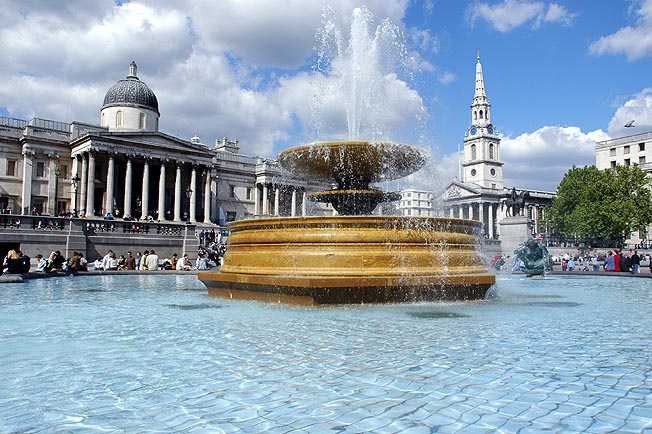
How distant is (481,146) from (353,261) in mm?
87621

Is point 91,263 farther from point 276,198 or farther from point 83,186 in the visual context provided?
point 276,198

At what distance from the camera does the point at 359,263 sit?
25.6 feet

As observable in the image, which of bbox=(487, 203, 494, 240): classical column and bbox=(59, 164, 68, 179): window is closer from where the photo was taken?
bbox=(59, 164, 68, 179): window

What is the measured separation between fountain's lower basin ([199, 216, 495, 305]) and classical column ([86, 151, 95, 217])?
40823 mm

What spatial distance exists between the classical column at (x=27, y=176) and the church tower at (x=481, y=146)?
225 feet

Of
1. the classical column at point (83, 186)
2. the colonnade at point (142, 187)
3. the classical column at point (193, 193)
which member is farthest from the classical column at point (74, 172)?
the classical column at point (193, 193)

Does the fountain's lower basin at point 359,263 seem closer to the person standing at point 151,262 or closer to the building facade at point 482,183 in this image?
the person standing at point 151,262

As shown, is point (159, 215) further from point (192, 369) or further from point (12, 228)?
point (192, 369)

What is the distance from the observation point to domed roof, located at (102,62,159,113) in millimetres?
51062

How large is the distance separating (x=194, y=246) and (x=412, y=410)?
29510 mm

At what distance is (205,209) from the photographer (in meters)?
54.0

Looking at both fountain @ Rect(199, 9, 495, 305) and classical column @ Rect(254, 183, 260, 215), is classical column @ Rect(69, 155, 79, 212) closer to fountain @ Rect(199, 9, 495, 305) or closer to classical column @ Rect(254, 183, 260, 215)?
classical column @ Rect(254, 183, 260, 215)

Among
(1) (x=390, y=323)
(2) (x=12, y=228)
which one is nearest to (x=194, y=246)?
(2) (x=12, y=228)

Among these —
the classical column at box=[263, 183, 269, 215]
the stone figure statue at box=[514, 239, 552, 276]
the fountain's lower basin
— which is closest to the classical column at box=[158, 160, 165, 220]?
the classical column at box=[263, 183, 269, 215]
